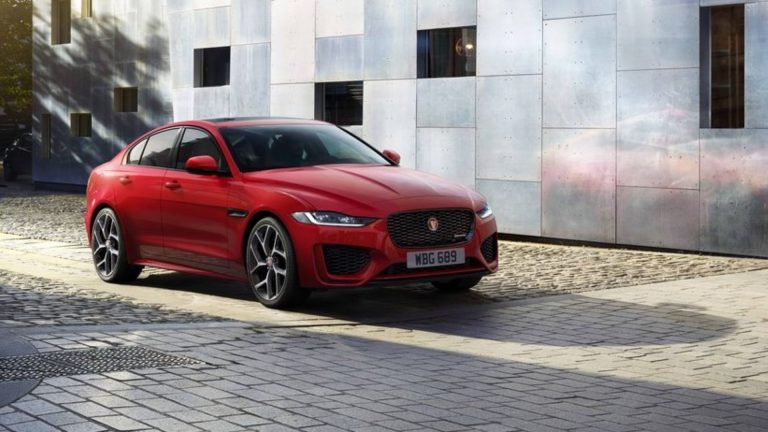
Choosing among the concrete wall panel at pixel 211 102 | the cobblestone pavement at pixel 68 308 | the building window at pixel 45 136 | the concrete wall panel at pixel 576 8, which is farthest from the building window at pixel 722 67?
the building window at pixel 45 136

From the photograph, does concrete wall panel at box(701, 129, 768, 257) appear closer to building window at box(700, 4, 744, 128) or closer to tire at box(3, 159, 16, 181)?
building window at box(700, 4, 744, 128)

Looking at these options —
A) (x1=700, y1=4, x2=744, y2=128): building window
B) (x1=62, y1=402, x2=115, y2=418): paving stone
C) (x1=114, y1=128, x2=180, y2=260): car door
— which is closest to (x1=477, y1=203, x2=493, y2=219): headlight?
(x1=114, y1=128, x2=180, y2=260): car door

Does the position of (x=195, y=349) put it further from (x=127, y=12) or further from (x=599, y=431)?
(x=127, y=12)

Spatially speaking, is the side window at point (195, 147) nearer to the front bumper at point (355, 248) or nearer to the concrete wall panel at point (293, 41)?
the front bumper at point (355, 248)

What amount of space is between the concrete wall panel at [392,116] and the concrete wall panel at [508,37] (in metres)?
1.54

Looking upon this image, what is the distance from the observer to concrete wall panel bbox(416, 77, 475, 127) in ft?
59.2

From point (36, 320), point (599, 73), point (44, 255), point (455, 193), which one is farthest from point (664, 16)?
point (36, 320)

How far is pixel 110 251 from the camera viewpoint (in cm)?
1241

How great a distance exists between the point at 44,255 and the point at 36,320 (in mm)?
5692

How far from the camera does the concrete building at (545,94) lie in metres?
15.0

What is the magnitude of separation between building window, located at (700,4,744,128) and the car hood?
537cm

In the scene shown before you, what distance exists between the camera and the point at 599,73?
1631 cm

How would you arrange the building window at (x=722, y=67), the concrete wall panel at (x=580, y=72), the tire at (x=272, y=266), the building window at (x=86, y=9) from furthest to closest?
the building window at (x=86, y=9) < the concrete wall panel at (x=580, y=72) < the building window at (x=722, y=67) < the tire at (x=272, y=266)

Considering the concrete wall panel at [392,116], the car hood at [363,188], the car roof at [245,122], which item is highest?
the concrete wall panel at [392,116]
